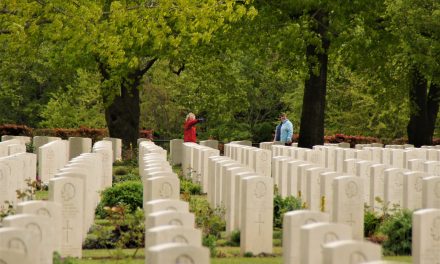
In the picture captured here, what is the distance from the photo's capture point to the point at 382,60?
128 ft

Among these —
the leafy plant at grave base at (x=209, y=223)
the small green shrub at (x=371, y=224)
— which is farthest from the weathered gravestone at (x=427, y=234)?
the small green shrub at (x=371, y=224)

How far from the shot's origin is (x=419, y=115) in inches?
1679

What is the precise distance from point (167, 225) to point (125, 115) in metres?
29.8

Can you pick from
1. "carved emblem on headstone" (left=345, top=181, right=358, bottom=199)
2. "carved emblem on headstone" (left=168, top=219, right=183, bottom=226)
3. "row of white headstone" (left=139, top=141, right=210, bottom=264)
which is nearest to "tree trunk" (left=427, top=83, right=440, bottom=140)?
"row of white headstone" (left=139, top=141, right=210, bottom=264)

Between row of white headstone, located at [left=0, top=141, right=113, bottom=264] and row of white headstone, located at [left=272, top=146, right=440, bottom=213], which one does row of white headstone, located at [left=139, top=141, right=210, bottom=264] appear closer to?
row of white headstone, located at [left=0, top=141, right=113, bottom=264]

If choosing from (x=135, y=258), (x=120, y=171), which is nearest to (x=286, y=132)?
(x=120, y=171)

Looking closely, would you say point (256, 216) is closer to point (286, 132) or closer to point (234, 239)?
point (234, 239)

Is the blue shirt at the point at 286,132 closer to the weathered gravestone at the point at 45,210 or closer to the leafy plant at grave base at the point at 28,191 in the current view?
the leafy plant at grave base at the point at 28,191

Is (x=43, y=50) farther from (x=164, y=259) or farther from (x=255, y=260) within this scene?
(x=164, y=259)

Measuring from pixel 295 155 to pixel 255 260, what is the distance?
1199cm

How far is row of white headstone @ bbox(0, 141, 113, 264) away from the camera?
9.34m

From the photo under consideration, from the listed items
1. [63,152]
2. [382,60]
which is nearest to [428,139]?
[382,60]

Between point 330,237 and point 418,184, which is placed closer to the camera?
point 330,237

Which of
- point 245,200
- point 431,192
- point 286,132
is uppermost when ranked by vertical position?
point 286,132
